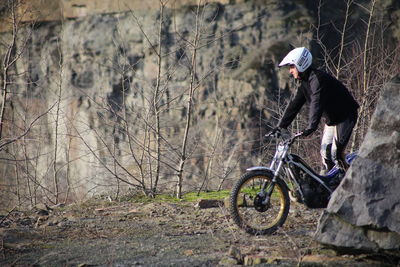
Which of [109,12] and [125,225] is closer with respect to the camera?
[125,225]

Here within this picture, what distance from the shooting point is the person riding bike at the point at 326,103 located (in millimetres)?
7480

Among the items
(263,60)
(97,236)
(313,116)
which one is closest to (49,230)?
(97,236)

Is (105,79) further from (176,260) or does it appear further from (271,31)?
(176,260)

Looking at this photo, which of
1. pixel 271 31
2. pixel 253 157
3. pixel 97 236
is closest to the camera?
pixel 97 236

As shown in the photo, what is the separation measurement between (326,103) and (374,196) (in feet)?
5.68

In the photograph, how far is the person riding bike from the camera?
7.48m

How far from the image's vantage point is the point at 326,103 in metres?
7.63

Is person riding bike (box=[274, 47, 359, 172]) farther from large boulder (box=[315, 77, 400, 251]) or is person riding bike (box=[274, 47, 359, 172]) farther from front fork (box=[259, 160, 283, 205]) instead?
large boulder (box=[315, 77, 400, 251])

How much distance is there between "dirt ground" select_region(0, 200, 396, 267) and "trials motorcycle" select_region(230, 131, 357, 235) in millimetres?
183

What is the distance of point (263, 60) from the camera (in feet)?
74.6

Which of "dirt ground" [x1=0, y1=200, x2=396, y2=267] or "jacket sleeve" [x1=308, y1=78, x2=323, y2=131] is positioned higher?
"jacket sleeve" [x1=308, y1=78, x2=323, y2=131]

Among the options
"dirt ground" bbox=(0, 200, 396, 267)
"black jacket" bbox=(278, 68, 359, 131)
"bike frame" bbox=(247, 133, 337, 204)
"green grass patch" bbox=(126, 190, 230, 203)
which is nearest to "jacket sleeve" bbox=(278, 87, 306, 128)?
"black jacket" bbox=(278, 68, 359, 131)

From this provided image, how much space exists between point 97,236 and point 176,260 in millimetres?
1820

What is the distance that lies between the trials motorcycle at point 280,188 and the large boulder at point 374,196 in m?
1.14
